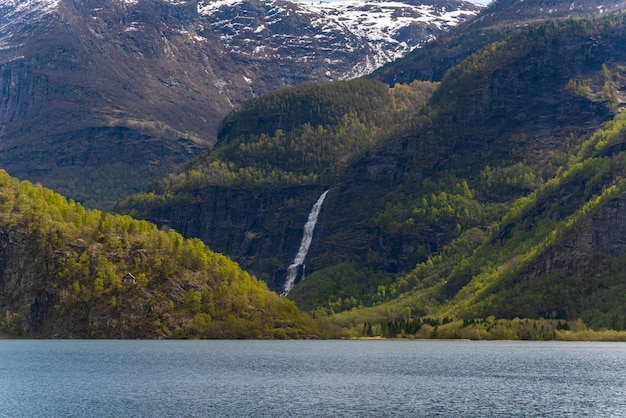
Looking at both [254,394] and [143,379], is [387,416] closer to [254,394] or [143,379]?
[254,394]

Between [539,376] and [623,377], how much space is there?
584 inches

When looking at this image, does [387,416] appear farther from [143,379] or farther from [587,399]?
[143,379]

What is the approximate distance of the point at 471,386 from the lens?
17625cm

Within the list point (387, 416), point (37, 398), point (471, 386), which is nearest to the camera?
point (387, 416)

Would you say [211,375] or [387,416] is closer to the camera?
[387,416]

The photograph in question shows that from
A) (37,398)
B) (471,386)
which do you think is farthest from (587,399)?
(37,398)

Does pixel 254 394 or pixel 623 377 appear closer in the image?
pixel 254 394

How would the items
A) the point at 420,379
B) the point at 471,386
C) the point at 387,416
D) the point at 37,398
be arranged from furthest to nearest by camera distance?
the point at 420,379 → the point at 471,386 → the point at 37,398 → the point at 387,416

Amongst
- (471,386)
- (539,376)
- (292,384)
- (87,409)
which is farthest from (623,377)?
(87,409)

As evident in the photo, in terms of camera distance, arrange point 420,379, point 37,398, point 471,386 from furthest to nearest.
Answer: point 420,379 → point 471,386 → point 37,398

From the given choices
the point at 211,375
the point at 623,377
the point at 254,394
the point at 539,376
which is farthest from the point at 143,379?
the point at 623,377

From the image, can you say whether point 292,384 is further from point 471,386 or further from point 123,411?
point 123,411

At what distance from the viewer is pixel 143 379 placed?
18275 cm

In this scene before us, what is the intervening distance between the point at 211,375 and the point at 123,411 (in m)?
51.9
